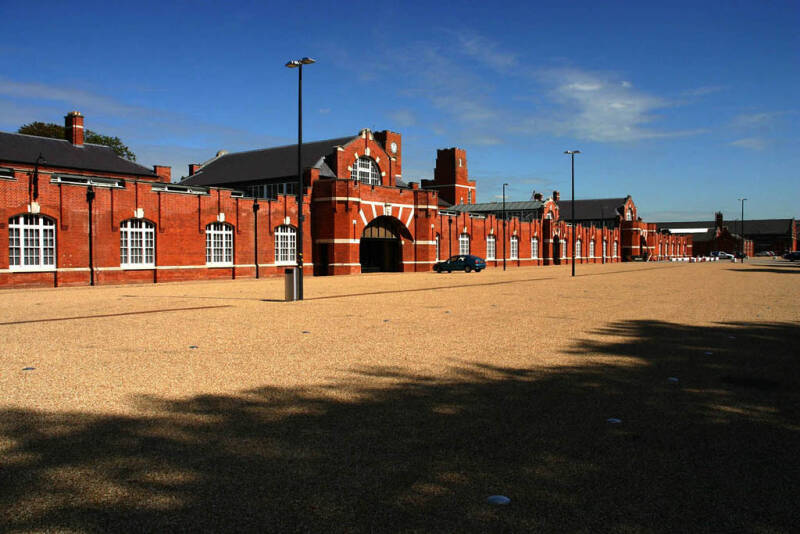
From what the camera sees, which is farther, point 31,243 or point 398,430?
point 31,243

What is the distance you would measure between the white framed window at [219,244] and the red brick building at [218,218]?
6 centimetres

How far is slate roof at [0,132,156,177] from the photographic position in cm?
4059

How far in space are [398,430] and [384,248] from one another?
44.1 m

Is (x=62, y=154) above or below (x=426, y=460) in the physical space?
above

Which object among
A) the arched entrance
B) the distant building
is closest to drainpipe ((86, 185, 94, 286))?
the arched entrance

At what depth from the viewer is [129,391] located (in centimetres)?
690

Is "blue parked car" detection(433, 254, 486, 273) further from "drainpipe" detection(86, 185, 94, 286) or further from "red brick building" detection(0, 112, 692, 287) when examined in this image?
"drainpipe" detection(86, 185, 94, 286)

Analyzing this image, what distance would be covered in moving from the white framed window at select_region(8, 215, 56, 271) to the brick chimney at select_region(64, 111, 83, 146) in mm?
20261

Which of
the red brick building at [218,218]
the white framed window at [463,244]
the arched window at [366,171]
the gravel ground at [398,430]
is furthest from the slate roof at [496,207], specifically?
the gravel ground at [398,430]

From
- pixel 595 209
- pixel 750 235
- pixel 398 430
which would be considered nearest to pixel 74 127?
pixel 398 430

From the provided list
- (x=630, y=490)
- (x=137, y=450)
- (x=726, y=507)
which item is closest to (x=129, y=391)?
(x=137, y=450)

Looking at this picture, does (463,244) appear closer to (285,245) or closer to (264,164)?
(264,164)

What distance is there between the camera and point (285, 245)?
39.8m

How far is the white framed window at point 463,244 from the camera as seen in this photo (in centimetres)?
5634
